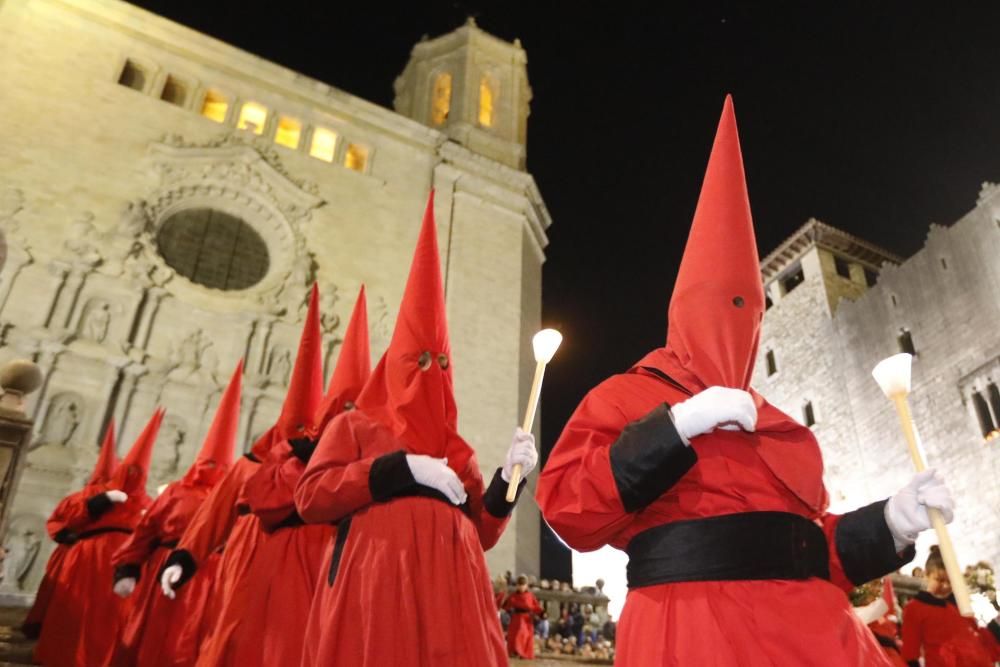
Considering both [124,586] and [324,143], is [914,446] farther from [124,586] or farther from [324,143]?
[324,143]

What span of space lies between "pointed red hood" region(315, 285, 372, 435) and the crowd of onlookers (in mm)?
6965

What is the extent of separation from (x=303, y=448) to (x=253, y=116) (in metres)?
15.9

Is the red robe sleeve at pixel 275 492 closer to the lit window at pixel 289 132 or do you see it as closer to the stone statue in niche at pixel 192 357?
the stone statue in niche at pixel 192 357

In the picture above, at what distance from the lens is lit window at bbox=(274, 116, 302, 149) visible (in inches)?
708

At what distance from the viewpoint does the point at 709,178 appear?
8.63 ft

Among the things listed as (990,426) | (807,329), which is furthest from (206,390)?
(807,329)

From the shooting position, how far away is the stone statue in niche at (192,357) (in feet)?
44.3

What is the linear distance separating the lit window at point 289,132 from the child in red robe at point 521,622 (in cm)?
1259

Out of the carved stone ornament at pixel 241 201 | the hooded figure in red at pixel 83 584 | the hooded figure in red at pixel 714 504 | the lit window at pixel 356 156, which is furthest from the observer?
the lit window at pixel 356 156

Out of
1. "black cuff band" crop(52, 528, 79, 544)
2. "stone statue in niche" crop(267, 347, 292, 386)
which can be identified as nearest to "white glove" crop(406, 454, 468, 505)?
"black cuff band" crop(52, 528, 79, 544)

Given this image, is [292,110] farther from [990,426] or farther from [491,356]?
[990,426]

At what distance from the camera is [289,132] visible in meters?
18.2

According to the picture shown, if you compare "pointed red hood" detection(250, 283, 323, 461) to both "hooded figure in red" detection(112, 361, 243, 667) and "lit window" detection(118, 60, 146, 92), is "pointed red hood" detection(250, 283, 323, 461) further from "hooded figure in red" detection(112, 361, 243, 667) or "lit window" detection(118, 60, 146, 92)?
"lit window" detection(118, 60, 146, 92)

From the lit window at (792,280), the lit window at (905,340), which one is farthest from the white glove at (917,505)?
the lit window at (792,280)
